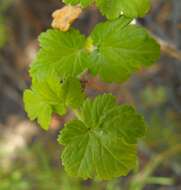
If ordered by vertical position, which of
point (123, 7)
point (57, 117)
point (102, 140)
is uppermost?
point (123, 7)

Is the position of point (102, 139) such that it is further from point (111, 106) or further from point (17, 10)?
point (17, 10)

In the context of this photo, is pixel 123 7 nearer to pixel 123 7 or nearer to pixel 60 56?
pixel 123 7

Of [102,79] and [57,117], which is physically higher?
[102,79]

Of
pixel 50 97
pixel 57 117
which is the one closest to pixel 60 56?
pixel 50 97

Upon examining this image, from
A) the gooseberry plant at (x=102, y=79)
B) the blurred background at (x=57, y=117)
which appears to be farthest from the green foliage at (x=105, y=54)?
the blurred background at (x=57, y=117)

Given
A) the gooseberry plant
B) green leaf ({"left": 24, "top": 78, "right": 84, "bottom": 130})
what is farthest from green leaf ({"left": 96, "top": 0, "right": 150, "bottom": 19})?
green leaf ({"left": 24, "top": 78, "right": 84, "bottom": 130})

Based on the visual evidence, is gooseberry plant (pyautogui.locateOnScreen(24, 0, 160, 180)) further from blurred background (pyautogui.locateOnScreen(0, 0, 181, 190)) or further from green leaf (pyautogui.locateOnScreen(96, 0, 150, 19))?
blurred background (pyautogui.locateOnScreen(0, 0, 181, 190))
